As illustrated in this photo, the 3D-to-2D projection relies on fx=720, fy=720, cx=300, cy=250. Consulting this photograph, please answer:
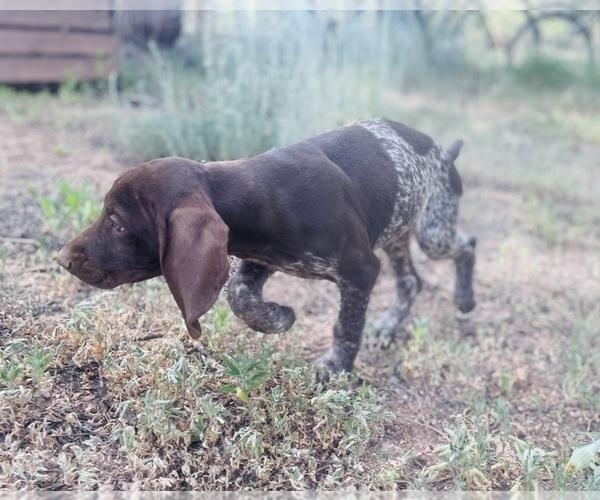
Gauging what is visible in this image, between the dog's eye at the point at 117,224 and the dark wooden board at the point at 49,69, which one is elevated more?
the dog's eye at the point at 117,224

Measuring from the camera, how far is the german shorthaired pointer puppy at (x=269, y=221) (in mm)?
2432

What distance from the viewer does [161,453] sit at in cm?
267

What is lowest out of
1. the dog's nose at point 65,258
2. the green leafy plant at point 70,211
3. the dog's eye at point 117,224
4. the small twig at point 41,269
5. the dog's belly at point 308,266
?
the small twig at point 41,269

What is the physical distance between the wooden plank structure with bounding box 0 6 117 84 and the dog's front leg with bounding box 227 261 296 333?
6540 mm

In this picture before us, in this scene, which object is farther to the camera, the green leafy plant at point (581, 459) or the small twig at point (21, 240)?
the small twig at point (21, 240)

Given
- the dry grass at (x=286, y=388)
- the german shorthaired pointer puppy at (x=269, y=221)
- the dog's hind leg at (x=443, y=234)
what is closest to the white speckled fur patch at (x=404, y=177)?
the german shorthaired pointer puppy at (x=269, y=221)

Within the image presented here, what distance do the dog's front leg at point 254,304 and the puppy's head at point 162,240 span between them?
1.66 feet

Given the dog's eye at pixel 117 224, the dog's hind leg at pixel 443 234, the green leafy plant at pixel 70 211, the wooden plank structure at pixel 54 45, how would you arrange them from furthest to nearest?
the wooden plank structure at pixel 54 45, the green leafy plant at pixel 70 211, the dog's hind leg at pixel 443 234, the dog's eye at pixel 117 224

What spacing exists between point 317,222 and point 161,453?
108 cm

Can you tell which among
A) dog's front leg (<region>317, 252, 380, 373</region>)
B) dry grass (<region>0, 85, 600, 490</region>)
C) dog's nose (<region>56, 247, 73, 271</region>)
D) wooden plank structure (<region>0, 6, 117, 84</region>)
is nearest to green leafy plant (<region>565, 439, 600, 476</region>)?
dry grass (<region>0, 85, 600, 490</region>)

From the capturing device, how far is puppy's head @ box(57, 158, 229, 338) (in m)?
2.37

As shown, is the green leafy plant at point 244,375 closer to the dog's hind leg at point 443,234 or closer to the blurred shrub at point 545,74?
the dog's hind leg at point 443,234

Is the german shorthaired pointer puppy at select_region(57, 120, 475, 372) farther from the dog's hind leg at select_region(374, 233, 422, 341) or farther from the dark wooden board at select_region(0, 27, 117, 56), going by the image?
the dark wooden board at select_region(0, 27, 117, 56)

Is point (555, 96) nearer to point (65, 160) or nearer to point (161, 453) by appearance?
point (65, 160)
